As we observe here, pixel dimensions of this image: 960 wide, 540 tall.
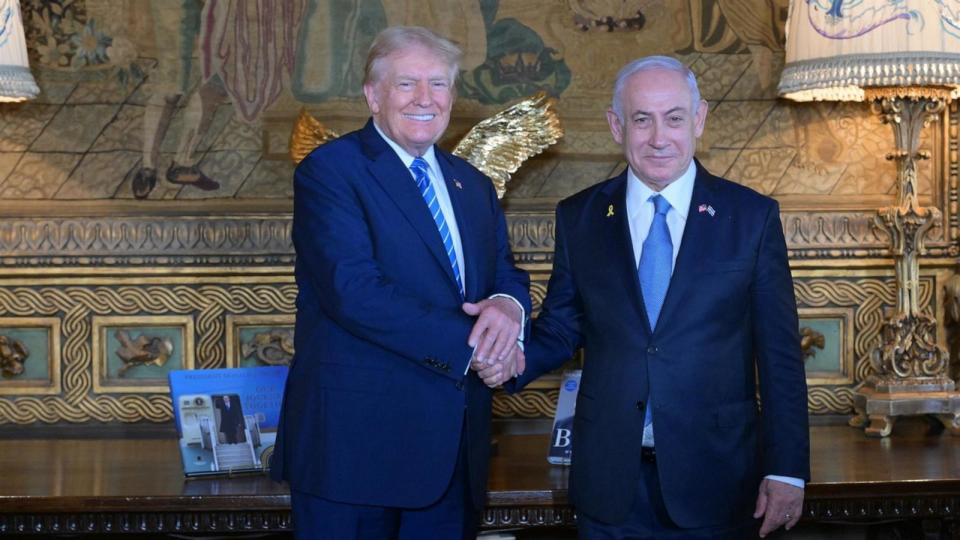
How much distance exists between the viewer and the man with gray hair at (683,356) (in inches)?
109

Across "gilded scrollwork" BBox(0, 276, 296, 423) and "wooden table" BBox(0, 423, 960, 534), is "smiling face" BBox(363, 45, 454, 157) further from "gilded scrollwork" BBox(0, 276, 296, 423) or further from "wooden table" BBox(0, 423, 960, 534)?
"gilded scrollwork" BBox(0, 276, 296, 423)

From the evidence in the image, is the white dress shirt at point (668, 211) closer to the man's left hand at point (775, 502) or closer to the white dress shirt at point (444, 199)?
the man's left hand at point (775, 502)

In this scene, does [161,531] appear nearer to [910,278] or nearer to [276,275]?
[276,275]

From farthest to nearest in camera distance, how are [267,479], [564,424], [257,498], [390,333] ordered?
[564,424] → [267,479] → [257,498] → [390,333]

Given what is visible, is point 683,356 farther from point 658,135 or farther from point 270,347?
point 270,347

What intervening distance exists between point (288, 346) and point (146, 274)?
21.7 inches

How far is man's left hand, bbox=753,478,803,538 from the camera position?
2822 millimetres

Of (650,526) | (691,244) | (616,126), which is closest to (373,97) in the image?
(616,126)

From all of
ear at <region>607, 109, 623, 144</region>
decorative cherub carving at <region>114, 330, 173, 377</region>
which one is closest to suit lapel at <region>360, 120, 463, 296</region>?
ear at <region>607, 109, 623, 144</region>

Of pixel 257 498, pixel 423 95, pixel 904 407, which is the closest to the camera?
pixel 423 95

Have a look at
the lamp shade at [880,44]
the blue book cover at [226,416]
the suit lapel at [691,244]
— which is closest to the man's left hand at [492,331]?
the suit lapel at [691,244]

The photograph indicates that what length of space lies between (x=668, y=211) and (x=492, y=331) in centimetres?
48

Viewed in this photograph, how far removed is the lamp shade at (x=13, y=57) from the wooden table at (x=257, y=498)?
118cm

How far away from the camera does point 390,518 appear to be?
286 cm
